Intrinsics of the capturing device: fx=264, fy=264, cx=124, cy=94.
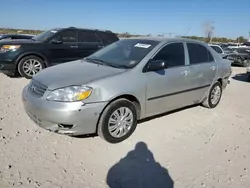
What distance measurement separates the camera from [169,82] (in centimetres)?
459

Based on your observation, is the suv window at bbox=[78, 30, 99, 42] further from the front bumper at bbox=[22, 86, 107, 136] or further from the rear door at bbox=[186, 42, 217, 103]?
the front bumper at bbox=[22, 86, 107, 136]

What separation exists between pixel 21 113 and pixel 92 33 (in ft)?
15.9

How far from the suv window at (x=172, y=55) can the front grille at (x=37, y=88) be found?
6.18 ft

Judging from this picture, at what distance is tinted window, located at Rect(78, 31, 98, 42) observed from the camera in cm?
877

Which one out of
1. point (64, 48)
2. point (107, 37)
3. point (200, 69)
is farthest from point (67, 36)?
point (200, 69)

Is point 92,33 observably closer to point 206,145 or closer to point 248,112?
point 248,112

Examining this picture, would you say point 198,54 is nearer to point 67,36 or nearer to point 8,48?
point 67,36

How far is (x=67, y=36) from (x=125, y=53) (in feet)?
14.2

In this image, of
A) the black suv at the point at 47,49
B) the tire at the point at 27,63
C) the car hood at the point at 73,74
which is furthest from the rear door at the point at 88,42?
the car hood at the point at 73,74

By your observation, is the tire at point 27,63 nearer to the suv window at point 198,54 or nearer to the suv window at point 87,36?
the suv window at point 87,36

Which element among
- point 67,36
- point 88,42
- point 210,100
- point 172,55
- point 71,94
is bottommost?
point 210,100

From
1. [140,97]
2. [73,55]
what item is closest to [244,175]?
[140,97]

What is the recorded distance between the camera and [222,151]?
392 centimetres

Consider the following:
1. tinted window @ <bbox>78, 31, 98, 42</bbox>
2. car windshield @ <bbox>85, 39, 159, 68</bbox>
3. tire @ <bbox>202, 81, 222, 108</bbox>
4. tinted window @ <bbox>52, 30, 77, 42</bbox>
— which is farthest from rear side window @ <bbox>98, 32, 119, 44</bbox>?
tire @ <bbox>202, 81, 222, 108</bbox>
